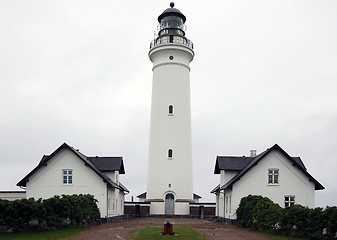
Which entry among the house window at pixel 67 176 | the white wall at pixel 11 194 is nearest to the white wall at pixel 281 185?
the house window at pixel 67 176

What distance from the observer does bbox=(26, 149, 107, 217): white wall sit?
28.0 m

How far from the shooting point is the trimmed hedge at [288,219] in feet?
54.5

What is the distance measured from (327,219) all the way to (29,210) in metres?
13.2

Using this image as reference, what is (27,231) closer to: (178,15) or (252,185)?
(252,185)

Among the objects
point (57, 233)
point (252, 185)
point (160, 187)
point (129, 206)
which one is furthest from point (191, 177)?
point (57, 233)

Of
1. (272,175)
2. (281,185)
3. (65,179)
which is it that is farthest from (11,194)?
(281,185)

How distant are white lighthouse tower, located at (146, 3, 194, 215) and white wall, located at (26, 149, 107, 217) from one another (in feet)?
30.7

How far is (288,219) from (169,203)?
60.9 ft

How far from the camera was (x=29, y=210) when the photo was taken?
19172 mm

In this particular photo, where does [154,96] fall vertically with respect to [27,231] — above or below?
above

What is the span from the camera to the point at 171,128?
36.7m

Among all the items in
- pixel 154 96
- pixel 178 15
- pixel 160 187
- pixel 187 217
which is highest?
pixel 178 15

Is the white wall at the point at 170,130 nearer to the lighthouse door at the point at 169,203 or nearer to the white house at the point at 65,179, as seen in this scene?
the lighthouse door at the point at 169,203

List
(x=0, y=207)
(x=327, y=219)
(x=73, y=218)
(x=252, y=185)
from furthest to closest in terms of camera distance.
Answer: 1. (x=252, y=185)
2. (x=73, y=218)
3. (x=0, y=207)
4. (x=327, y=219)
